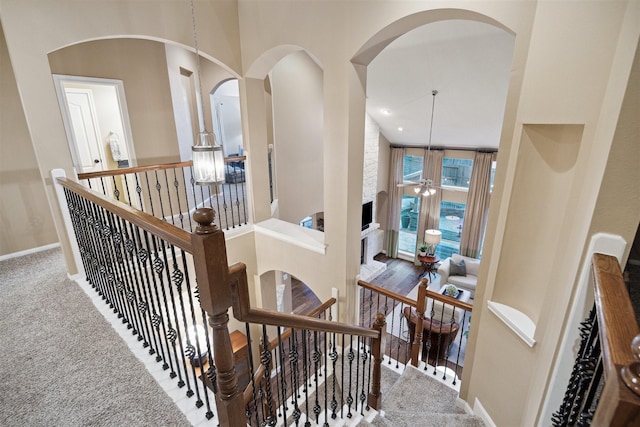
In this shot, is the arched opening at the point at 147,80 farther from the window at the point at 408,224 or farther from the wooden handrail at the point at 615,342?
the window at the point at 408,224

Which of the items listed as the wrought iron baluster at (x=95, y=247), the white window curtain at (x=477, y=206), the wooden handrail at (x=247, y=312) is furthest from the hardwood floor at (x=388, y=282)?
the wooden handrail at (x=247, y=312)

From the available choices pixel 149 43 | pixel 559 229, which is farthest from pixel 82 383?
pixel 149 43

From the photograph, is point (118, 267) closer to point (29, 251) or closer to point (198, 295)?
point (198, 295)

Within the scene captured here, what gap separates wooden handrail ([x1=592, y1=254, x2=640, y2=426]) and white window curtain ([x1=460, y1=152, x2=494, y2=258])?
7823mm

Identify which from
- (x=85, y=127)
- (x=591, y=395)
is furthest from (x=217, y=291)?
(x=85, y=127)

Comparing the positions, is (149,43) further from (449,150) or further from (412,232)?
(412,232)

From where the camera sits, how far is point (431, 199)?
9273mm

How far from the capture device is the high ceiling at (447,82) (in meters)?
4.24

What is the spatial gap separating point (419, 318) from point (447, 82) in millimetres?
4307

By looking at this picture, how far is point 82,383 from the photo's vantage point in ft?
5.31

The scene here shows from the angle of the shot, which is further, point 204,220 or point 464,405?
point 464,405

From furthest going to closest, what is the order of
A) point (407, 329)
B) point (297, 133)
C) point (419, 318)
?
point (407, 329) < point (297, 133) < point (419, 318)

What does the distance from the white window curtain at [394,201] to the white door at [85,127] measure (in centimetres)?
766

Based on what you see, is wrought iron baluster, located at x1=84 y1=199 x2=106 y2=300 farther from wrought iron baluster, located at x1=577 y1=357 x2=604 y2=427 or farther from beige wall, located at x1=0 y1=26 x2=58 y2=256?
wrought iron baluster, located at x1=577 y1=357 x2=604 y2=427
